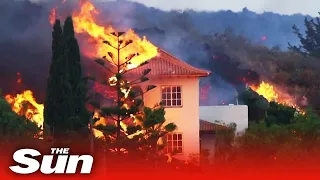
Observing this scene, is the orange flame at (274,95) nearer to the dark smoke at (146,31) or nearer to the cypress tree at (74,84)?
the dark smoke at (146,31)

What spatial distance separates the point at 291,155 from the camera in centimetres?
1627

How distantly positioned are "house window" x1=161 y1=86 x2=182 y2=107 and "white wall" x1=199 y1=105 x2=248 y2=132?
106 inches

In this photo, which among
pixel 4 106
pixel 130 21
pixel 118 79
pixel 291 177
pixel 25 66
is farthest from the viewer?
pixel 130 21

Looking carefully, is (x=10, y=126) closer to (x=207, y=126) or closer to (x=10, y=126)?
(x=10, y=126)

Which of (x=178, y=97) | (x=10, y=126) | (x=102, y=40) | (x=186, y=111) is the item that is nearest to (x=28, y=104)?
(x=102, y=40)

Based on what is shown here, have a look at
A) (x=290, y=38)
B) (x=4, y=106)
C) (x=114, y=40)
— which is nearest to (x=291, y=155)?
(x=4, y=106)

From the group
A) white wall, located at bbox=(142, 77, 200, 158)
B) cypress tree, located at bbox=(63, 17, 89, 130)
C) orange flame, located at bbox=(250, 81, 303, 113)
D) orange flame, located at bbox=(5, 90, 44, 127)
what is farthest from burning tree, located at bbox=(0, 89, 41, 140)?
orange flame, located at bbox=(250, 81, 303, 113)

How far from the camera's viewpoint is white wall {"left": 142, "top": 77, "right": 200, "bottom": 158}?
22078 millimetres

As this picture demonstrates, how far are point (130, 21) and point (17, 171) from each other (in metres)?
24.1

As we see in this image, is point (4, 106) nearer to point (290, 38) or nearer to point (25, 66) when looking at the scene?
point (25, 66)

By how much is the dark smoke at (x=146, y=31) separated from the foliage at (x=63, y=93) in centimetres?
753

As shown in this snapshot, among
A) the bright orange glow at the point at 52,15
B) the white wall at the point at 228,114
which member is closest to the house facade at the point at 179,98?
the white wall at the point at 228,114

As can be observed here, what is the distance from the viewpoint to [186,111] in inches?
877

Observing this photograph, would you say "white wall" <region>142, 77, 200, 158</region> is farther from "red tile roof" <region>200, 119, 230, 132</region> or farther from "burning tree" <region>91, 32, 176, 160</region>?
"burning tree" <region>91, 32, 176, 160</region>
